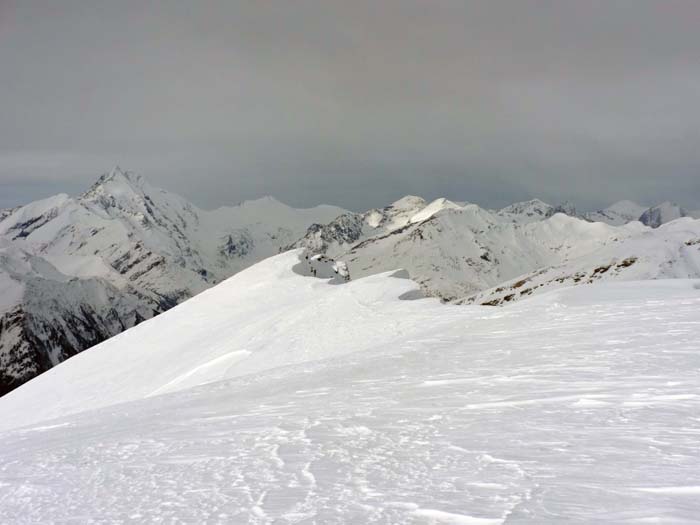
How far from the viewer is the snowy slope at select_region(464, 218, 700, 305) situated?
86.6 meters

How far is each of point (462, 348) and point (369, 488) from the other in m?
11.5

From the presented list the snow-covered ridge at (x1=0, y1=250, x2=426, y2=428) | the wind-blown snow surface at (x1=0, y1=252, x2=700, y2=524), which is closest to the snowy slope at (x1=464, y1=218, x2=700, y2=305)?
the snow-covered ridge at (x1=0, y1=250, x2=426, y2=428)

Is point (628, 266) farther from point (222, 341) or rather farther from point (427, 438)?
point (427, 438)

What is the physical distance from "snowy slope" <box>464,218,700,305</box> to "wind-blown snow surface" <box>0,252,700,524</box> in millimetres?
60949

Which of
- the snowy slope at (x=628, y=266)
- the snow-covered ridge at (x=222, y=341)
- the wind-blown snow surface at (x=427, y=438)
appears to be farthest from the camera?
the snowy slope at (x=628, y=266)

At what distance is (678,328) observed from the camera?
53.0ft

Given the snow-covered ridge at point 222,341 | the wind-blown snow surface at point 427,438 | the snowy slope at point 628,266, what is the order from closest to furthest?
the wind-blown snow surface at point 427,438 → the snow-covered ridge at point 222,341 → the snowy slope at point 628,266

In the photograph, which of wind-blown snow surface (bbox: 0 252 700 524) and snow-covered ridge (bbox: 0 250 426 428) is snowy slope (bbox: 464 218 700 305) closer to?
snow-covered ridge (bbox: 0 250 426 428)

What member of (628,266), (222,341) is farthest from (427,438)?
(628,266)

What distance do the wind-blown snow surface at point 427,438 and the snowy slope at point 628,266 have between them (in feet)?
200

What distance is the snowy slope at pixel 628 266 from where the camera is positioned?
8656cm

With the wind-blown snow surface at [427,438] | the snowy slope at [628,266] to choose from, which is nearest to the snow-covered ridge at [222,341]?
the wind-blown snow surface at [427,438]

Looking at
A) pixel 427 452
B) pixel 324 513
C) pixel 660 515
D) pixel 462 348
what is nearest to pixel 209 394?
pixel 462 348

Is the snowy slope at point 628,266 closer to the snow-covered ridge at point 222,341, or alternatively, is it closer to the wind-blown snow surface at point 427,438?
the snow-covered ridge at point 222,341
